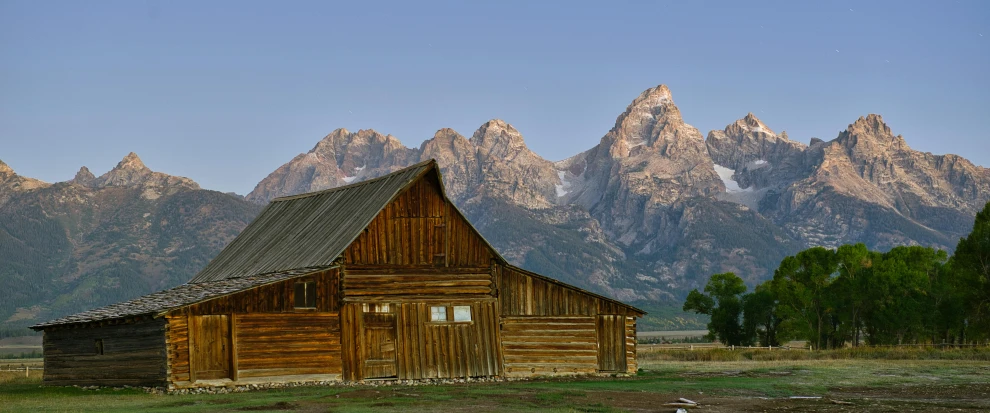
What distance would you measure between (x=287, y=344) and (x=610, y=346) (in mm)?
14380

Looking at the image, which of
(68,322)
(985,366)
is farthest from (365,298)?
(985,366)

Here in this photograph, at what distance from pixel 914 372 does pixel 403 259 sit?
21.7 metres

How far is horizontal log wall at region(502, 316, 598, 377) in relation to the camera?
4788cm

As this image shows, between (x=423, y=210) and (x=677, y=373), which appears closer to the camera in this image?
(x=423, y=210)

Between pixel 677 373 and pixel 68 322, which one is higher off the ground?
pixel 68 322

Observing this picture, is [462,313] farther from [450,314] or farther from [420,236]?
[420,236]

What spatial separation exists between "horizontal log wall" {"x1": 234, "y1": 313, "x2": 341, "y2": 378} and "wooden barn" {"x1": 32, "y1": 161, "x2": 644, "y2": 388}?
0.04 meters


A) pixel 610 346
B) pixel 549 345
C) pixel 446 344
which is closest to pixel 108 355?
pixel 446 344

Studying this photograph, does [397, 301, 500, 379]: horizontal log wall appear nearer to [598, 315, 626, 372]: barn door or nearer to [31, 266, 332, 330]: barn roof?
[31, 266, 332, 330]: barn roof

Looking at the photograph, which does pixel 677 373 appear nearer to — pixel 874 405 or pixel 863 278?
pixel 874 405

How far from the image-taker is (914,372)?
4912 cm

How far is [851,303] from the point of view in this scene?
9550cm

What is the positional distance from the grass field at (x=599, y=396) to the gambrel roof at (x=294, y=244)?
431cm

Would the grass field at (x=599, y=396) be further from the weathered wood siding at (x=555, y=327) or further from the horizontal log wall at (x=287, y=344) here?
the horizontal log wall at (x=287, y=344)
